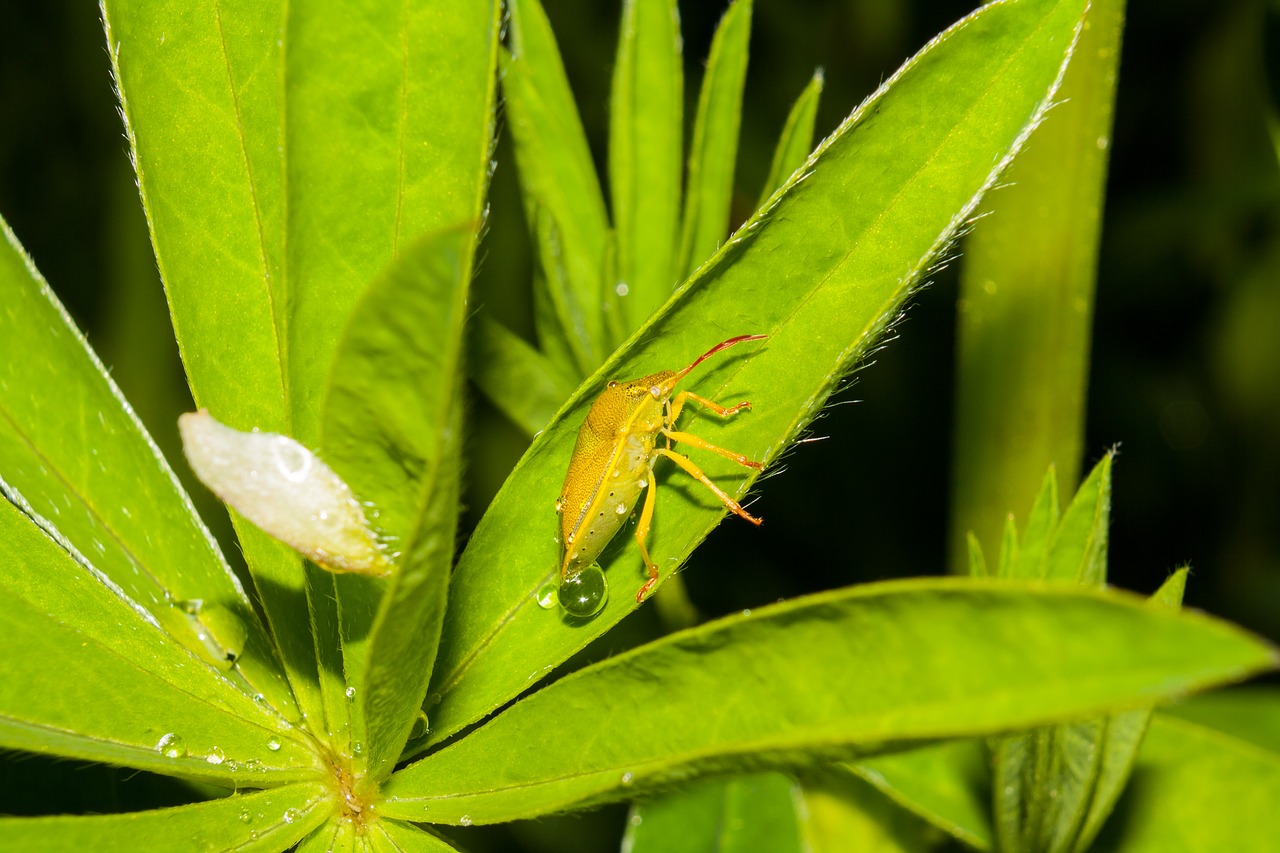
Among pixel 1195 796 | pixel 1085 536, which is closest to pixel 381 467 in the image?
pixel 1085 536

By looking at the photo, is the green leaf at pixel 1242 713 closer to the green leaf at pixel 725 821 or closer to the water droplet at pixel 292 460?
the green leaf at pixel 725 821

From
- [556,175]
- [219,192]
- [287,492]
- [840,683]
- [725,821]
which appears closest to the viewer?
[840,683]

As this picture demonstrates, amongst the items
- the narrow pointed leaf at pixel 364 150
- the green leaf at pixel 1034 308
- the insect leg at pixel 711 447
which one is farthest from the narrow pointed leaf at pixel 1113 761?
the narrow pointed leaf at pixel 364 150

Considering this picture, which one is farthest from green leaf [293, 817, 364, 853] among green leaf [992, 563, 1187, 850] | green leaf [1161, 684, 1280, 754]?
green leaf [1161, 684, 1280, 754]

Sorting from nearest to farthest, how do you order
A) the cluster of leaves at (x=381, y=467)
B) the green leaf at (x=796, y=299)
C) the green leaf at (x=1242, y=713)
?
the cluster of leaves at (x=381, y=467), the green leaf at (x=796, y=299), the green leaf at (x=1242, y=713)

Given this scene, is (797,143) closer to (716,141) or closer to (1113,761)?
(716,141)

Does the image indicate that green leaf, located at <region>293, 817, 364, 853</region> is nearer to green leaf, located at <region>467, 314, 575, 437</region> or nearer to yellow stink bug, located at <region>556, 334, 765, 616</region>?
yellow stink bug, located at <region>556, 334, 765, 616</region>
